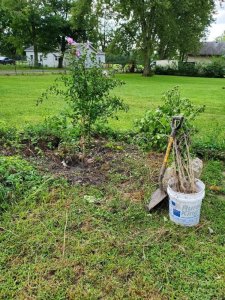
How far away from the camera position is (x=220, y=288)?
180 centimetres

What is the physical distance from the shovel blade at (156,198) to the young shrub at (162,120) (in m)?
1.31

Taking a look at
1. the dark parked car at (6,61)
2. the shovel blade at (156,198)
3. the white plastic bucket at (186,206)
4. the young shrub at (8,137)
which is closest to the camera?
the white plastic bucket at (186,206)

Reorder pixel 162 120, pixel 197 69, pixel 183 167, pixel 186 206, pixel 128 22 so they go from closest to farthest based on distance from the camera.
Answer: pixel 186 206 < pixel 183 167 < pixel 162 120 < pixel 128 22 < pixel 197 69

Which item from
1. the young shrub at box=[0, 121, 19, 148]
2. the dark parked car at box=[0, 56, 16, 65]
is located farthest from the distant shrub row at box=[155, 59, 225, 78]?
the young shrub at box=[0, 121, 19, 148]

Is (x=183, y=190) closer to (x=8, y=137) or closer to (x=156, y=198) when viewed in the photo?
(x=156, y=198)

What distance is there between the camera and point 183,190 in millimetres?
2400

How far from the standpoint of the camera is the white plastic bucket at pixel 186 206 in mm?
2281

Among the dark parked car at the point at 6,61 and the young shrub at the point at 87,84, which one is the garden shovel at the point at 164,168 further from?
the dark parked car at the point at 6,61

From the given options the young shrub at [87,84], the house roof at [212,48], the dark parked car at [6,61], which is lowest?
the young shrub at [87,84]

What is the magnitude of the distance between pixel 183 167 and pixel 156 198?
0.40 meters

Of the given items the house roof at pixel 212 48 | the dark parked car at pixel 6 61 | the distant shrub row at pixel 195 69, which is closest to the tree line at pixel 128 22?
the distant shrub row at pixel 195 69

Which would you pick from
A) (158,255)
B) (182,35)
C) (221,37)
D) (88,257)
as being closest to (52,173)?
(88,257)

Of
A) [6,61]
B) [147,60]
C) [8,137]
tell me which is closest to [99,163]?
[8,137]

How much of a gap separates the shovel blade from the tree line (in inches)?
729
